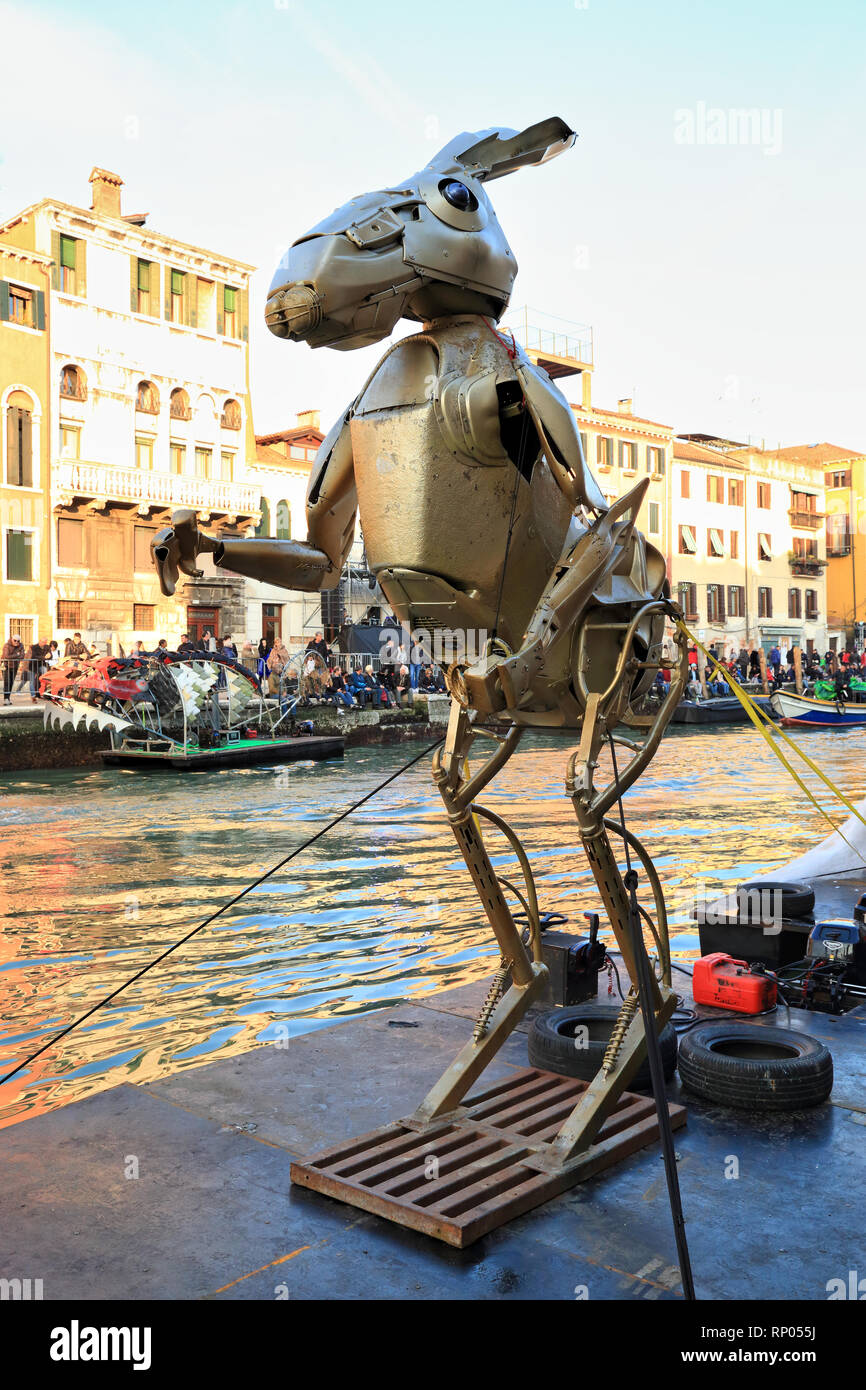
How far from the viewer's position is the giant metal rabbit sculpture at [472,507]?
4.16 metres

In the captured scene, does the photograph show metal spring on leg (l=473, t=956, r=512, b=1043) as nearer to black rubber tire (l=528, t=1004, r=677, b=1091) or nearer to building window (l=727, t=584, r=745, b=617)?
black rubber tire (l=528, t=1004, r=677, b=1091)

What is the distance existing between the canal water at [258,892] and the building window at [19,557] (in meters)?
15.1

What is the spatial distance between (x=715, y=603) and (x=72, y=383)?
38103mm

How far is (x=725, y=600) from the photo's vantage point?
212ft

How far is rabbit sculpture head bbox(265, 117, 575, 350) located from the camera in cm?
407

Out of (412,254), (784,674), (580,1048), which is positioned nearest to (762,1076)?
(580,1048)

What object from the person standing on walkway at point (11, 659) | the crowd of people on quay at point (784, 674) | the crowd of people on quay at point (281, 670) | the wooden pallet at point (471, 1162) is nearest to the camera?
the wooden pallet at point (471, 1162)

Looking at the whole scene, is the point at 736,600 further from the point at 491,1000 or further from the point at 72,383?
the point at 491,1000

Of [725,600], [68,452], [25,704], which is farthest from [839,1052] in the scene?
[725,600]

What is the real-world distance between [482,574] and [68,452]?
3745 cm

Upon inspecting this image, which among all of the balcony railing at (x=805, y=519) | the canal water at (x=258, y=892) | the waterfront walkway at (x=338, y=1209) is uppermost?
the balcony railing at (x=805, y=519)

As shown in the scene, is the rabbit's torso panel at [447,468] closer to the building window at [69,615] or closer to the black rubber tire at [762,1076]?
the black rubber tire at [762,1076]

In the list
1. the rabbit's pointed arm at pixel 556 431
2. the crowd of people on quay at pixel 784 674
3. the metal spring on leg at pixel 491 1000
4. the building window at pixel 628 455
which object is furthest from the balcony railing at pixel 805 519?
the rabbit's pointed arm at pixel 556 431

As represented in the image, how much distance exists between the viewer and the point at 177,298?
43031mm
